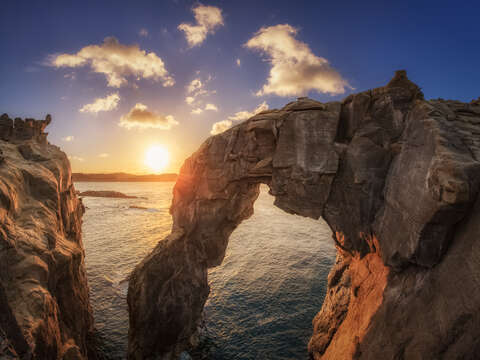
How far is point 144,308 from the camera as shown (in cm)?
1334

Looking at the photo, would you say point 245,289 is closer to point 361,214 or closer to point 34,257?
point 361,214

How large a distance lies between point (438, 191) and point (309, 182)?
570 cm

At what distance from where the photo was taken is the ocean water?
15960 millimetres

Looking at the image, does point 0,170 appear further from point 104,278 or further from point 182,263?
point 104,278

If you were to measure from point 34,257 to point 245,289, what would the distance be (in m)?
20.0

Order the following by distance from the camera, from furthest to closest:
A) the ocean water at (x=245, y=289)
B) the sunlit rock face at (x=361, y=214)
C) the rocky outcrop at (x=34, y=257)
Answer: the ocean water at (x=245, y=289) < the rocky outcrop at (x=34, y=257) < the sunlit rock face at (x=361, y=214)

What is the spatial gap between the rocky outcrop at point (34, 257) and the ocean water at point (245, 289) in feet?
25.3

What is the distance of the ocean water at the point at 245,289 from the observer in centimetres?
1596

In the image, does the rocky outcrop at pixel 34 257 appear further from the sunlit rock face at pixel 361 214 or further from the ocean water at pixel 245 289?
the ocean water at pixel 245 289

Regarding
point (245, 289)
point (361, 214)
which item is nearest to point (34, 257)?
point (361, 214)

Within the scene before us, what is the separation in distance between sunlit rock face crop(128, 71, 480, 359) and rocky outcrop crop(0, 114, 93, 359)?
4.09 m

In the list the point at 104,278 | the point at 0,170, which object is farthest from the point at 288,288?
Answer: the point at 0,170

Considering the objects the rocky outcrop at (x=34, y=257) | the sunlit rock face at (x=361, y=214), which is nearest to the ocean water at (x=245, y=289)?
the sunlit rock face at (x=361, y=214)

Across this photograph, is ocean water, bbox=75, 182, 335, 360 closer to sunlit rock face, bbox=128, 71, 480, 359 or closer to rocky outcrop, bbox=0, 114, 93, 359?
sunlit rock face, bbox=128, 71, 480, 359
